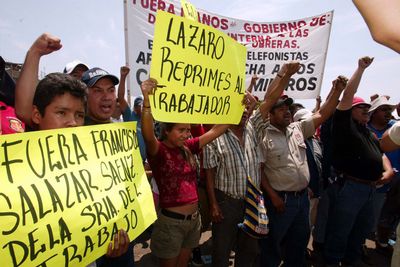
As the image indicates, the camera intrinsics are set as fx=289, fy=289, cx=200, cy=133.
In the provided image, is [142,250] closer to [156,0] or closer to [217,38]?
[217,38]

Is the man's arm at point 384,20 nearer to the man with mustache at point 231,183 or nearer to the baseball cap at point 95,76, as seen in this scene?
the baseball cap at point 95,76

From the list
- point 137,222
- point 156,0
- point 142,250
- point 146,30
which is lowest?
point 142,250

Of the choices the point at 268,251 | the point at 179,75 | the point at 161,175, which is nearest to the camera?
the point at 179,75

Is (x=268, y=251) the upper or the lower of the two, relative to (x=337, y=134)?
lower

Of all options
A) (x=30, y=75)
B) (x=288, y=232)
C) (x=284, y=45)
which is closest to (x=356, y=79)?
(x=288, y=232)

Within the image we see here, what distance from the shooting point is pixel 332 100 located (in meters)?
3.29

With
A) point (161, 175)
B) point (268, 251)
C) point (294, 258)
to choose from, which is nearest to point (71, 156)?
point (161, 175)

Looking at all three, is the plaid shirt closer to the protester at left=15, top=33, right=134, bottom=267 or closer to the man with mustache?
the man with mustache

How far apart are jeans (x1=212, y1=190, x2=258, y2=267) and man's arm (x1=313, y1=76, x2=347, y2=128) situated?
1402 mm

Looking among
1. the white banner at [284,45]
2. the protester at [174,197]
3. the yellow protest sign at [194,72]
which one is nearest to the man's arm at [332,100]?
the yellow protest sign at [194,72]

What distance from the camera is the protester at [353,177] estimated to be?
336cm

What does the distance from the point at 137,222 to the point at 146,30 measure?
10.1 ft

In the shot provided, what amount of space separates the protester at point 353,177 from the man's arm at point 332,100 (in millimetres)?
104

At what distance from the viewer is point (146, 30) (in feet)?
13.3
